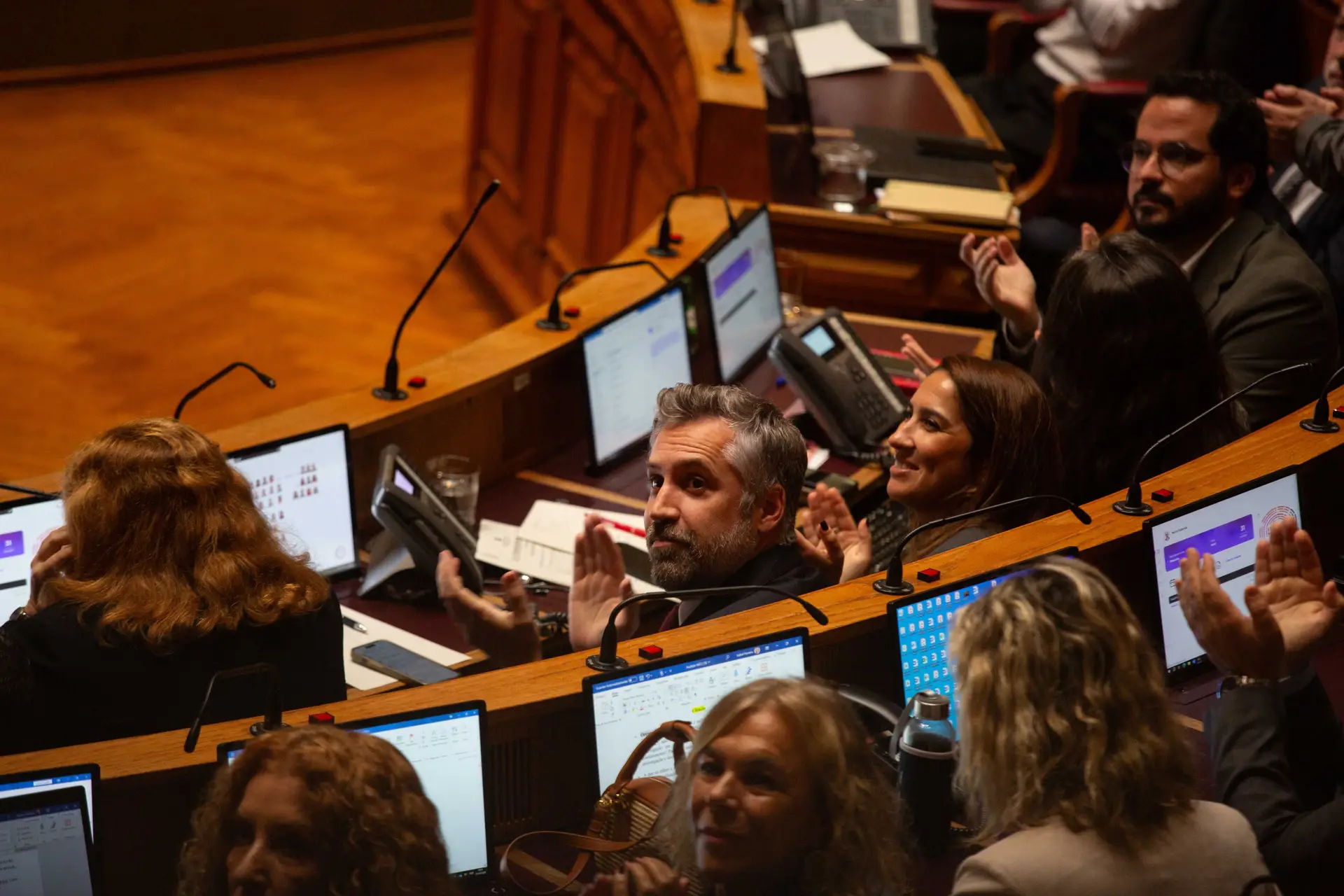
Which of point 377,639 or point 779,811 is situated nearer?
point 779,811

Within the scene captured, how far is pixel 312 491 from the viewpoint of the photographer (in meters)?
3.04

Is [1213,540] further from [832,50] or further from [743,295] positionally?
[832,50]

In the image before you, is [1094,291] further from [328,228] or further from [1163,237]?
[328,228]

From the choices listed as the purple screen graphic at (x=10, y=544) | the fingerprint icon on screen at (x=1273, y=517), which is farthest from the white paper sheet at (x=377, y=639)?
the fingerprint icon on screen at (x=1273, y=517)

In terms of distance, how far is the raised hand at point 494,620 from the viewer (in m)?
2.47

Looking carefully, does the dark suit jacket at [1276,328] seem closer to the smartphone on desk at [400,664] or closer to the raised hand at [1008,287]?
the raised hand at [1008,287]

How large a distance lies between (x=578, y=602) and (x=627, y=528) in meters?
0.86

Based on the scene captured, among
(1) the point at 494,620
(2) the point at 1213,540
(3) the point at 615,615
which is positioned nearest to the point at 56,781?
(3) the point at 615,615

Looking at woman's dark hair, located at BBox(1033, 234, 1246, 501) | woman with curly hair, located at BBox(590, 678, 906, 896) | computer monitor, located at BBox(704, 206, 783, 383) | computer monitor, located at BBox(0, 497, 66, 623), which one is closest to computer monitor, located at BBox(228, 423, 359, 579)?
computer monitor, located at BBox(0, 497, 66, 623)

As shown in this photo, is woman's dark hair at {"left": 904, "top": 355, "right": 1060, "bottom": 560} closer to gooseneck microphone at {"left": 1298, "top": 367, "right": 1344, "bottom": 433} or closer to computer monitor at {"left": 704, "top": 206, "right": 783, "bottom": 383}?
gooseneck microphone at {"left": 1298, "top": 367, "right": 1344, "bottom": 433}

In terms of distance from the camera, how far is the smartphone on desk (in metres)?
2.55

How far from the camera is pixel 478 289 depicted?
6570 mm

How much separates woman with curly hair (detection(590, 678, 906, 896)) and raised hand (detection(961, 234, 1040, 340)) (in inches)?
85.8

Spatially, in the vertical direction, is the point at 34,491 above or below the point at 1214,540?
above
